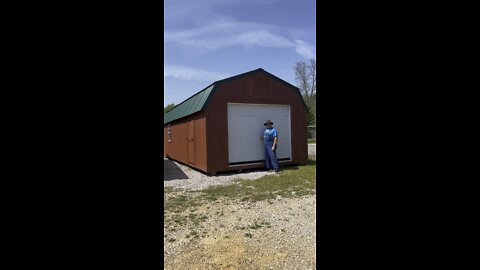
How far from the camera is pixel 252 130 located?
879cm

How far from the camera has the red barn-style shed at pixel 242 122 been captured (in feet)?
26.2

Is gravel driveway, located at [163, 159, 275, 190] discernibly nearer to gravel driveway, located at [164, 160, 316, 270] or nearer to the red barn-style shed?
the red barn-style shed

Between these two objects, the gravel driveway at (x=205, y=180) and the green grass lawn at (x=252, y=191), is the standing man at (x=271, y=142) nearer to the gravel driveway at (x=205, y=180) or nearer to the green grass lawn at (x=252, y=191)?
the gravel driveway at (x=205, y=180)

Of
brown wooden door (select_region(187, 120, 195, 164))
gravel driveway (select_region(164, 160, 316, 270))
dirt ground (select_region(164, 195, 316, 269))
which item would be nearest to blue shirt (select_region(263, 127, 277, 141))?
brown wooden door (select_region(187, 120, 195, 164))

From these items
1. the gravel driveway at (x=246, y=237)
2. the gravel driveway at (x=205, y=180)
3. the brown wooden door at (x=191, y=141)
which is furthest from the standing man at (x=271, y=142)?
the gravel driveway at (x=246, y=237)

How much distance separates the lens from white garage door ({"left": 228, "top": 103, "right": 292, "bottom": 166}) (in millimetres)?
8453
